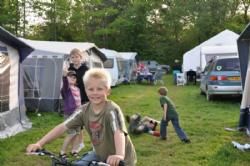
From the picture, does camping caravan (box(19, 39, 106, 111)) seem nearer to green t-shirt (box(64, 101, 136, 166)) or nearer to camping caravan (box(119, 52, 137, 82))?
green t-shirt (box(64, 101, 136, 166))

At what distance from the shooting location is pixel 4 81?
9406 millimetres

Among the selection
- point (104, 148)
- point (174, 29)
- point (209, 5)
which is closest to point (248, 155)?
point (104, 148)

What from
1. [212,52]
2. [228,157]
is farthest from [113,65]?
[228,157]

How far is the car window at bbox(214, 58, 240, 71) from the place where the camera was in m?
14.1

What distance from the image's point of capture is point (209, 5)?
135ft

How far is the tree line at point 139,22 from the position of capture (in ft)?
133

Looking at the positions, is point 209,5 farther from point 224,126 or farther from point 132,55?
point 224,126

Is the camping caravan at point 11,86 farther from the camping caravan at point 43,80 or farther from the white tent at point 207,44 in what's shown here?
the white tent at point 207,44

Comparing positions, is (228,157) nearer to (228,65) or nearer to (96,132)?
(96,132)

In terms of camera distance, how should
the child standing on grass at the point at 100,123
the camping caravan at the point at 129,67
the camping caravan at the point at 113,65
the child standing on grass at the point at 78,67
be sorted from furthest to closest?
the camping caravan at the point at 129,67 < the camping caravan at the point at 113,65 < the child standing on grass at the point at 78,67 < the child standing on grass at the point at 100,123

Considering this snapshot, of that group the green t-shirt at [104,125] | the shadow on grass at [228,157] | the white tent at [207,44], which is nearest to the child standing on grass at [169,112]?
the shadow on grass at [228,157]

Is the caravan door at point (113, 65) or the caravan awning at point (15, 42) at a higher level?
the caravan awning at point (15, 42)

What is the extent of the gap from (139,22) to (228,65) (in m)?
31.9

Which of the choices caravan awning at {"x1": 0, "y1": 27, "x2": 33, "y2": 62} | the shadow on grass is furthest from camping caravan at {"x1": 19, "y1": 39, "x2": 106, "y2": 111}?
the shadow on grass
